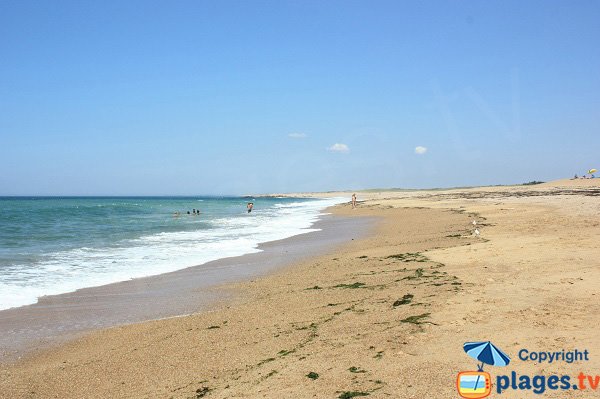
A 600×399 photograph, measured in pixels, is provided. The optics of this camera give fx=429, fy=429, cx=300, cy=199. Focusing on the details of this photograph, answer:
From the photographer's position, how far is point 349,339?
20.5 ft

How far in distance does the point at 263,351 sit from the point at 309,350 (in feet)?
2.52

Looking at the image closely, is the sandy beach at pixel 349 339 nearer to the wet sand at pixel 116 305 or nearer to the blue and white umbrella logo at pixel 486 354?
the blue and white umbrella logo at pixel 486 354

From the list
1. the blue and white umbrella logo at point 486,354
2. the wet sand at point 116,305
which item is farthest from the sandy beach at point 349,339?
the wet sand at point 116,305

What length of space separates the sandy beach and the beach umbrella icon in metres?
0.08

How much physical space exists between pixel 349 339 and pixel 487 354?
1.96 meters

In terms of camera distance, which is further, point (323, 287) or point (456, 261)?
point (456, 261)

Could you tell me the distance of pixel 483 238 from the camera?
15.9 m

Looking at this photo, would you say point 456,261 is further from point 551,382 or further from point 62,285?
point 62,285

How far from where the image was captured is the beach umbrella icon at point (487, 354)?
15.8 feet

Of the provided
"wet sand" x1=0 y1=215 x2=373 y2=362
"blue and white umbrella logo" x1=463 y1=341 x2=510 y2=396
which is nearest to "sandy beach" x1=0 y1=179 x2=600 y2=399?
"blue and white umbrella logo" x1=463 y1=341 x2=510 y2=396

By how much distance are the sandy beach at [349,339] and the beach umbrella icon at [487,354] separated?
80mm

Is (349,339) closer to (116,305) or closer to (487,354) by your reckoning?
(487,354)

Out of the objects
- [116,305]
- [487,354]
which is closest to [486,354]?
[487,354]

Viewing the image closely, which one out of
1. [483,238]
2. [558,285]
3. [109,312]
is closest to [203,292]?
[109,312]
